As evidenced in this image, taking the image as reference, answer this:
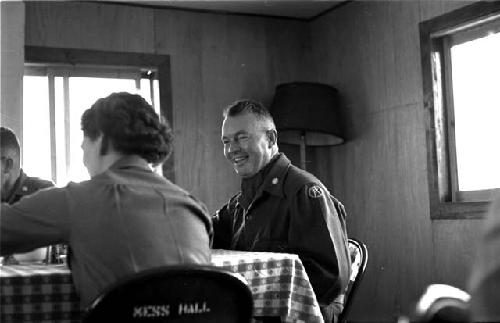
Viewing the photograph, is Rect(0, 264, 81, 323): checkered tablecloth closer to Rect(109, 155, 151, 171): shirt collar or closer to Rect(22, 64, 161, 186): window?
Rect(109, 155, 151, 171): shirt collar

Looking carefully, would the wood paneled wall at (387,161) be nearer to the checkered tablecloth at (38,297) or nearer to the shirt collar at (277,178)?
the shirt collar at (277,178)

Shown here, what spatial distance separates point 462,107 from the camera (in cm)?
418

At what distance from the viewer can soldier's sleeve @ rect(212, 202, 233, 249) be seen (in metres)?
2.90

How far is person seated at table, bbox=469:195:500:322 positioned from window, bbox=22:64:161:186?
401cm

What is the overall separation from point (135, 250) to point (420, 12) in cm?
336

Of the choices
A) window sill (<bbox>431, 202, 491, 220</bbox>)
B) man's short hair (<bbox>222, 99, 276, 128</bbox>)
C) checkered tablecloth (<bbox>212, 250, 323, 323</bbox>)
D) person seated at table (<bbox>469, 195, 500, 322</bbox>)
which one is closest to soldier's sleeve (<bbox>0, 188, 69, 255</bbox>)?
checkered tablecloth (<bbox>212, 250, 323, 323</bbox>)

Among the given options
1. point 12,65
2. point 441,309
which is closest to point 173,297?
point 441,309

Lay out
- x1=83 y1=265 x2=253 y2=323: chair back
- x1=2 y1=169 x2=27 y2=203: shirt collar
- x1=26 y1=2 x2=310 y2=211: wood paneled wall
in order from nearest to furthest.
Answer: x1=83 y1=265 x2=253 y2=323: chair back < x1=2 y1=169 x2=27 y2=203: shirt collar < x1=26 y1=2 x2=310 y2=211: wood paneled wall

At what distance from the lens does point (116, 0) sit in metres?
4.90

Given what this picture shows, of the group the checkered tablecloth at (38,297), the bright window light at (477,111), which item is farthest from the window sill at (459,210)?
the checkered tablecloth at (38,297)

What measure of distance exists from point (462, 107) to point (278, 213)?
6.45 ft

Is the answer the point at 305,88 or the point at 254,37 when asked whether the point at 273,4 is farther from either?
the point at 305,88

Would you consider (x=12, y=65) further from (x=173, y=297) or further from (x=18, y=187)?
(x=173, y=297)

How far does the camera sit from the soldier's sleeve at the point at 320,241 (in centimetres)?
243
